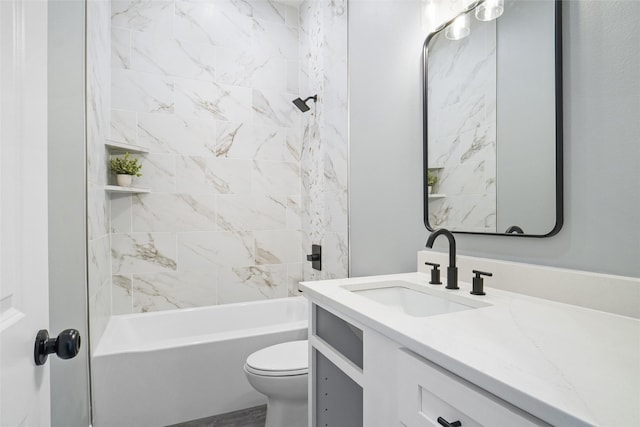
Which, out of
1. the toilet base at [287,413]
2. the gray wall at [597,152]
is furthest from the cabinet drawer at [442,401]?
the toilet base at [287,413]

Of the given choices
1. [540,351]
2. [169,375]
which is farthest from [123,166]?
[540,351]

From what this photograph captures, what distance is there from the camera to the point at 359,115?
6.68 ft

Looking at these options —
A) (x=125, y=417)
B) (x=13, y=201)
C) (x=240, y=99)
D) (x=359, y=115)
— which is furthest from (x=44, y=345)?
(x=240, y=99)

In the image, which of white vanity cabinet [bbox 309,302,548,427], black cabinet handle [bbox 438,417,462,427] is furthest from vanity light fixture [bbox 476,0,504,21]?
black cabinet handle [bbox 438,417,462,427]

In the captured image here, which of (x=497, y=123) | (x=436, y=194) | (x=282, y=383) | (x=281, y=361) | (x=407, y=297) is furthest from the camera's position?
(x=281, y=361)

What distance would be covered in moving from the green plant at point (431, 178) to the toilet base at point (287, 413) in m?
1.21

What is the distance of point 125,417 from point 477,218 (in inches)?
78.8

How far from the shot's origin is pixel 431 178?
149 cm

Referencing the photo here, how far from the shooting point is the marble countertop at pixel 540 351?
46cm

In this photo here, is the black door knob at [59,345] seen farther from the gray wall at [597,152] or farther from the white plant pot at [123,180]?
the white plant pot at [123,180]

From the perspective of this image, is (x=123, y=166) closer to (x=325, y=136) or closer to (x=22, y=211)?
(x=325, y=136)

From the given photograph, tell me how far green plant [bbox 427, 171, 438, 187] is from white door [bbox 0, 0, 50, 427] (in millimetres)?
1323

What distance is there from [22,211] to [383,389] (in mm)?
840

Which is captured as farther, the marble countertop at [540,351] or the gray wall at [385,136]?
the gray wall at [385,136]
